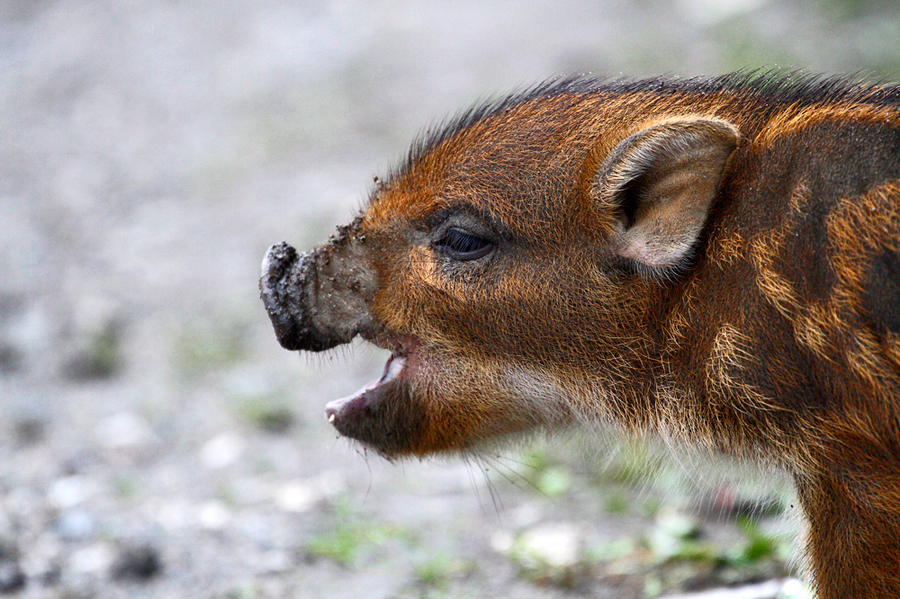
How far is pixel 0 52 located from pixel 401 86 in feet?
17.2

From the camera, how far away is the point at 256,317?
6949mm

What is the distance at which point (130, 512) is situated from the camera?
4.95 metres

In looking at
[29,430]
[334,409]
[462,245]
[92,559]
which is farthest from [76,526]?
[462,245]

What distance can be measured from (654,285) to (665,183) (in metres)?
0.35

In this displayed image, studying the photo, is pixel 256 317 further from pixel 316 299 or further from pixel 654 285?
pixel 654 285

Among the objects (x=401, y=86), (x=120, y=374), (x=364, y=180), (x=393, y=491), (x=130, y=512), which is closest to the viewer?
(x=130, y=512)

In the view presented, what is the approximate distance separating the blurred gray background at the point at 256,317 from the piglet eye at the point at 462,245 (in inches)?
24.8

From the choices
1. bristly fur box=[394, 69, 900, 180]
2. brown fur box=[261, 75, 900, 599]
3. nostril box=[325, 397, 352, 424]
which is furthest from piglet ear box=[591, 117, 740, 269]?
nostril box=[325, 397, 352, 424]

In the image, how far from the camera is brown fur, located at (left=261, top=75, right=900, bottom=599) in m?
3.06

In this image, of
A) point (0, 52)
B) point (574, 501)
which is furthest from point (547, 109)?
point (0, 52)

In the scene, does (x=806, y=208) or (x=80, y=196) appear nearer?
(x=806, y=208)

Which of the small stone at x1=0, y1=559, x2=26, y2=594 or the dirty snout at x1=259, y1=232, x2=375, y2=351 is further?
the small stone at x1=0, y1=559, x2=26, y2=594

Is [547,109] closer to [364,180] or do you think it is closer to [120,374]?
[120,374]

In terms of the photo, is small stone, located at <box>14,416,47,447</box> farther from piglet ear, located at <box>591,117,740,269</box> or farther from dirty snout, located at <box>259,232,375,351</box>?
piglet ear, located at <box>591,117,740,269</box>
